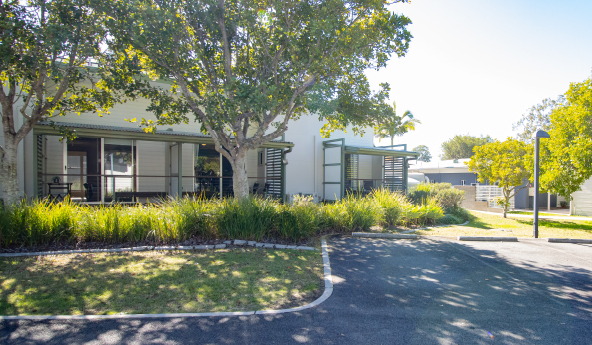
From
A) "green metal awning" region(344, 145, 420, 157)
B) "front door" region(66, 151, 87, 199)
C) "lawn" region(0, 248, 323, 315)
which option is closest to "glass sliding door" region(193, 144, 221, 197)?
"front door" region(66, 151, 87, 199)

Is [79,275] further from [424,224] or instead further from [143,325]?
[424,224]

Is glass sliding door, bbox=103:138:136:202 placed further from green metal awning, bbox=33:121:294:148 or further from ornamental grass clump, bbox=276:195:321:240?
ornamental grass clump, bbox=276:195:321:240

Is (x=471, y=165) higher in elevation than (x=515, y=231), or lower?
higher

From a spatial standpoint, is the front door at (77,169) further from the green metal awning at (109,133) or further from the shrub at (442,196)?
the shrub at (442,196)

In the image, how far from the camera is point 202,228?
746 centimetres

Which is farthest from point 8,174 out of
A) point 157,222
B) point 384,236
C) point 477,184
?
point 477,184

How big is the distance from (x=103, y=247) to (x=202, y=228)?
1986 millimetres

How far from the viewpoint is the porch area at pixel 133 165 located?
36.6 feet

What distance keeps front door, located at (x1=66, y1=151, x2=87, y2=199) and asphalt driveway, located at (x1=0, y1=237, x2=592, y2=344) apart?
35.6ft

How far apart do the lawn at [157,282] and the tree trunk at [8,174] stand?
7.58ft

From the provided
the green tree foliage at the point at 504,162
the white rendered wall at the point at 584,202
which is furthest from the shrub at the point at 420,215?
the white rendered wall at the point at 584,202

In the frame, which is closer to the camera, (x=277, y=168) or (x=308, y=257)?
(x=308, y=257)

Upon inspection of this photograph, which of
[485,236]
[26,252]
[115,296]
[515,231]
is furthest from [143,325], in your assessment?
[515,231]

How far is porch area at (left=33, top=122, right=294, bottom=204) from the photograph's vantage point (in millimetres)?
11156
